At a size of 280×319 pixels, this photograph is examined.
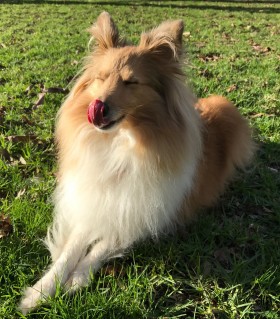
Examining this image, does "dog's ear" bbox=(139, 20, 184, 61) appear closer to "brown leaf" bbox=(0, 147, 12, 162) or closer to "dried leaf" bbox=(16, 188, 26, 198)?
"dried leaf" bbox=(16, 188, 26, 198)

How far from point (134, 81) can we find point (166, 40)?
1.18 ft

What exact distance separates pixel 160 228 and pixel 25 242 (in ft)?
3.45

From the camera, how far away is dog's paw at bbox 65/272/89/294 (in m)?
2.42

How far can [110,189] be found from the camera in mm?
2676

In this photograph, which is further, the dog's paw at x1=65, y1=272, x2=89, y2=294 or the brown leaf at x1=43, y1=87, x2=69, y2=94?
the brown leaf at x1=43, y1=87, x2=69, y2=94

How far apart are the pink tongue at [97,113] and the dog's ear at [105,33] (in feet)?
2.13

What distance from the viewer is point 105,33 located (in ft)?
9.12

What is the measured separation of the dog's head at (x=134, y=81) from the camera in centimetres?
245

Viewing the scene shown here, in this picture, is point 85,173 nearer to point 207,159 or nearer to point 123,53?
point 123,53

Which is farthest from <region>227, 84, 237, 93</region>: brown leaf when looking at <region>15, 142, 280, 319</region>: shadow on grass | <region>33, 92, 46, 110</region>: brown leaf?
<region>33, 92, 46, 110</region>: brown leaf

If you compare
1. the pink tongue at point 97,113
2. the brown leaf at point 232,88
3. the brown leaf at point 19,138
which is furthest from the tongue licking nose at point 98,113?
the brown leaf at point 232,88

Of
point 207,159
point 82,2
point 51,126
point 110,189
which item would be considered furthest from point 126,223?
point 82,2

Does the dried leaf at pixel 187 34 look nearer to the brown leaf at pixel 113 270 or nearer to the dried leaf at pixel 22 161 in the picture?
the dried leaf at pixel 22 161

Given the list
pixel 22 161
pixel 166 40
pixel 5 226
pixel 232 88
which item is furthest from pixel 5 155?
pixel 232 88
